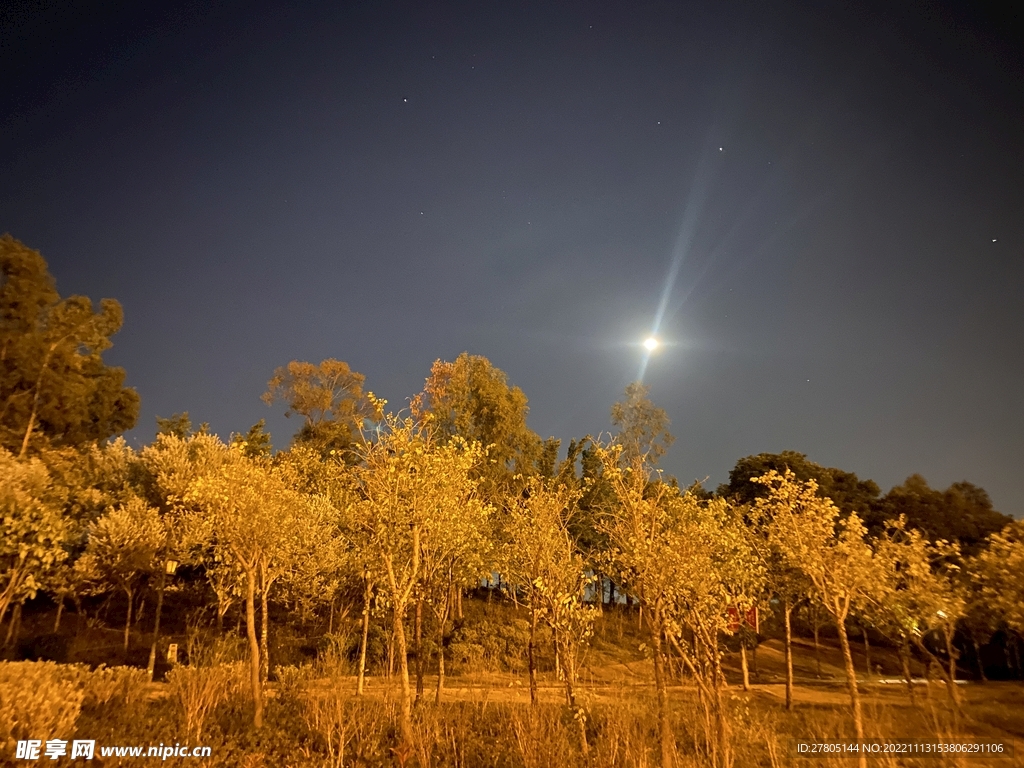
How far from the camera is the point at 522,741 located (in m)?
9.86

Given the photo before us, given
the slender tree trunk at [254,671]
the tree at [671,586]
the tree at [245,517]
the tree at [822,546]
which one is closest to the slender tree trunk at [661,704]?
the tree at [671,586]

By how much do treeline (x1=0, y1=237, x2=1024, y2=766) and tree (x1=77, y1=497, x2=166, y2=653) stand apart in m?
0.08

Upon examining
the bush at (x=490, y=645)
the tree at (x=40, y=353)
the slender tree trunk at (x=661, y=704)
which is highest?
the tree at (x=40, y=353)

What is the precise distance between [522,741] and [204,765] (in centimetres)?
480

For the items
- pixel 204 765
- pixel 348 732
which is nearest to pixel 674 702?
pixel 348 732

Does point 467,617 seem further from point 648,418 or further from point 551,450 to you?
point 648,418

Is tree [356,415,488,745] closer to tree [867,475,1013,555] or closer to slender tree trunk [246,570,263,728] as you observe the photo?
slender tree trunk [246,570,263,728]

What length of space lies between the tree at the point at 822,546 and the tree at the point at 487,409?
22.2 meters

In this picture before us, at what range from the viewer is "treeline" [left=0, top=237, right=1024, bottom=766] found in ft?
34.7

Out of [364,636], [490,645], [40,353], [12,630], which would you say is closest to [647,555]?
[364,636]

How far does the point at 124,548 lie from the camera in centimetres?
2319

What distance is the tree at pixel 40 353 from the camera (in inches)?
981

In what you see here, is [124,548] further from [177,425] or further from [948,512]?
[948,512]

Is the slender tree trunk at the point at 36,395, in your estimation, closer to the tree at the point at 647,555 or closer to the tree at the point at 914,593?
the tree at the point at 647,555
